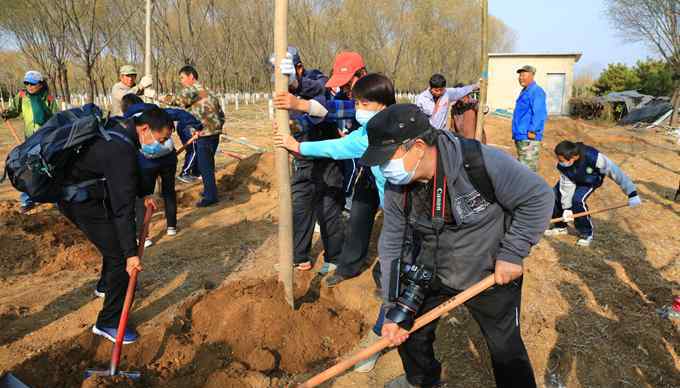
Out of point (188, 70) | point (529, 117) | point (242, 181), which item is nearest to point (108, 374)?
point (188, 70)

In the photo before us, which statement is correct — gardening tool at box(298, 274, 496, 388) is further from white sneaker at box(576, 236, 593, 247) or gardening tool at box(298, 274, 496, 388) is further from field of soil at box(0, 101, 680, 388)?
white sneaker at box(576, 236, 593, 247)

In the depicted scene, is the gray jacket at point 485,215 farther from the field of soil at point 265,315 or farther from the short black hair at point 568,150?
the short black hair at point 568,150

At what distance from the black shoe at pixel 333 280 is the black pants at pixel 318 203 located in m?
0.30

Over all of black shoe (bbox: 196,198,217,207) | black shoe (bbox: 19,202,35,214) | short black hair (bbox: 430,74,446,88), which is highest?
short black hair (bbox: 430,74,446,88)

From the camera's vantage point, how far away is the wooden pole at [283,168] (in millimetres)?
2779

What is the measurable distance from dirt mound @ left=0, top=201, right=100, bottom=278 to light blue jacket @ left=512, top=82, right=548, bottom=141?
5500mm

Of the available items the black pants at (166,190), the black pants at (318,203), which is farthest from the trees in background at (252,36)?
the black pants at (318,203)

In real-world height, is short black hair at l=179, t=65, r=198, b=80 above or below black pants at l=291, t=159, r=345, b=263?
above

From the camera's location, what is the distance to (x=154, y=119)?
3.07 metres

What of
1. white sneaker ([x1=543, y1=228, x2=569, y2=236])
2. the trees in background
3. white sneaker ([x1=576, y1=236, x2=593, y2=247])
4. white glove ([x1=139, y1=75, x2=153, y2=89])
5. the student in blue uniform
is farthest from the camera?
the trees in background

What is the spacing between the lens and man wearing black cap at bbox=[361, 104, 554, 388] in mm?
1835

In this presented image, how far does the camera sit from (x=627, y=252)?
16.2ft

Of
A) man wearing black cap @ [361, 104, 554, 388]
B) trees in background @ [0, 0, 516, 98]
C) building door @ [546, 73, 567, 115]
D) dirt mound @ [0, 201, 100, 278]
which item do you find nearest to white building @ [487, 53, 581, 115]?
building door @ [546, 73, 567, 115]

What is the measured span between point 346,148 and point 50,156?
5.87 feet
